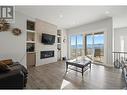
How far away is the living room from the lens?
3629mm

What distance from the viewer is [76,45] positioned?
8.63 m

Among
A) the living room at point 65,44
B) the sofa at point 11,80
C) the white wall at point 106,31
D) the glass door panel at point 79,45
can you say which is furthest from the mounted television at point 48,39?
the sofa at point 11,80

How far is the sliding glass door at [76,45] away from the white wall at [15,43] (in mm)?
4470

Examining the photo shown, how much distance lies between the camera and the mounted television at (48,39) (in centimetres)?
621

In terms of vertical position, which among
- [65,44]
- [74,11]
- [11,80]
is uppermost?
[74,11]

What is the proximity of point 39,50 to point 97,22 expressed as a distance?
3.62m

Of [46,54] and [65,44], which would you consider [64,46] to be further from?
[46,54]

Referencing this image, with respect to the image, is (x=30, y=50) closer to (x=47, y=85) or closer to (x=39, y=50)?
(x=39, y=50)

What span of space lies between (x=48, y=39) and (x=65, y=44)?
2554mm

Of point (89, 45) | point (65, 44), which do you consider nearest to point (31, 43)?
point (65, 44)

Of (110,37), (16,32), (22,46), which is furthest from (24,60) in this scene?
(110,37)

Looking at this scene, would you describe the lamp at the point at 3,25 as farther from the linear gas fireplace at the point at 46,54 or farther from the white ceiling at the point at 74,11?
the linear gas fireplace at the point at 46,54

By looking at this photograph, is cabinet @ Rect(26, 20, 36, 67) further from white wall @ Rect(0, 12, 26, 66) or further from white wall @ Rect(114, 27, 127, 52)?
white wall @ Rect(114, 27, 127, 52)

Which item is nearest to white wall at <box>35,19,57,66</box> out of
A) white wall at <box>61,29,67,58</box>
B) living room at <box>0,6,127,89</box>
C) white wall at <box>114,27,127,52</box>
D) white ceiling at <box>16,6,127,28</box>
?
living room at <box>0,6,127,89</box>
